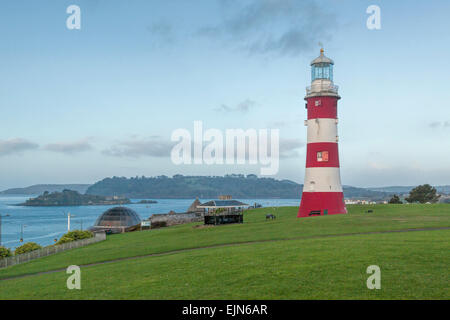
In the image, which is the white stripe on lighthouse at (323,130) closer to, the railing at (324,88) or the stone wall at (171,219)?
the railing at (324,88)

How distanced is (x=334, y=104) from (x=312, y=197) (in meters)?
10.6

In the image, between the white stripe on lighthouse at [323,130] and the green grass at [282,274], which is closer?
the green grass at [282,274]

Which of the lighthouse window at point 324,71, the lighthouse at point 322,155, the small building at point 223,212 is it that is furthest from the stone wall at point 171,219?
the lighthouse window at point 324,71

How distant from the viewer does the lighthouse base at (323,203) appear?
40000 mm

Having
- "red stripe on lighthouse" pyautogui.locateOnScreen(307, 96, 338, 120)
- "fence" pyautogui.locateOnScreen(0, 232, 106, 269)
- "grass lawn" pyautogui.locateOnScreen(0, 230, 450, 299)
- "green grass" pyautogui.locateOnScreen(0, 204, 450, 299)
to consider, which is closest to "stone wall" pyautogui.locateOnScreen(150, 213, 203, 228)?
"fence" pyautogui.locateOnScreen(0, 232, 106, 269)

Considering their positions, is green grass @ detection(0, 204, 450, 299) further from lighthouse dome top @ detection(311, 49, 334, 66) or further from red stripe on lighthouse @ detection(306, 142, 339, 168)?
lighthouse dome top @ detection(311, 49, 334, 66)

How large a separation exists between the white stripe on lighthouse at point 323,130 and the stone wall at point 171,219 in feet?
103

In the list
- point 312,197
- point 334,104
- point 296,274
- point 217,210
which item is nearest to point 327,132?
point 334,104

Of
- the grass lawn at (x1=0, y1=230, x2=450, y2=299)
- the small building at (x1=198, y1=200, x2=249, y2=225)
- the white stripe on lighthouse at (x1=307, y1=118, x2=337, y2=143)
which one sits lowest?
the small building at (x1=198, y1=200, x2=249, y2=225)

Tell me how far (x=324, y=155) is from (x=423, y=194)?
52226 millimetres

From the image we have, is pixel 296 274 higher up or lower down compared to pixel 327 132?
lower down

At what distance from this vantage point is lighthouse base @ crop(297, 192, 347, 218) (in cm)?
4000

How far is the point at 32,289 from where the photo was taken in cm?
1659
